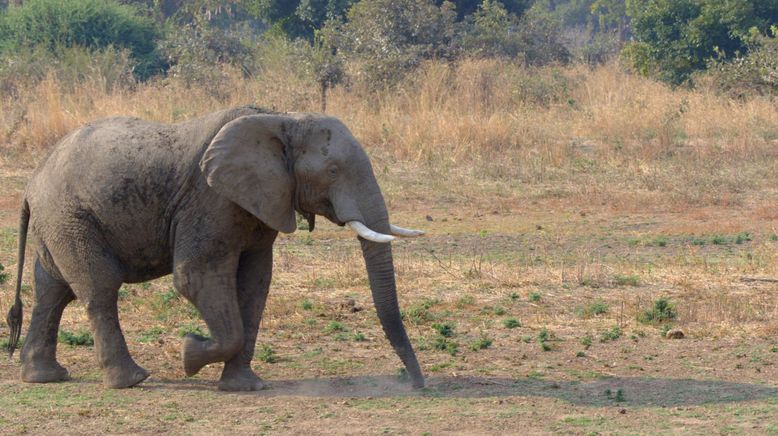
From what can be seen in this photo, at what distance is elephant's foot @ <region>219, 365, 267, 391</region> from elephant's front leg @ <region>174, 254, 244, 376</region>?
0.18m

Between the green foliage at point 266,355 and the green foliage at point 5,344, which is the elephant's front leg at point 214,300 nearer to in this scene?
the green foliage at point 266,355

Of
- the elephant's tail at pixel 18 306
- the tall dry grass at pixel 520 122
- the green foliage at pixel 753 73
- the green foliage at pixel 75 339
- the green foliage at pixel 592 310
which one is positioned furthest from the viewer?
the green foliage at pixel 753 73

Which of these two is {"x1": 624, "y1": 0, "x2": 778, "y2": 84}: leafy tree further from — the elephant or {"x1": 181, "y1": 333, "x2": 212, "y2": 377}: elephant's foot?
{"x1": 181, "y1": 333, "x2": 212, "y2": 377}: elephant's foot

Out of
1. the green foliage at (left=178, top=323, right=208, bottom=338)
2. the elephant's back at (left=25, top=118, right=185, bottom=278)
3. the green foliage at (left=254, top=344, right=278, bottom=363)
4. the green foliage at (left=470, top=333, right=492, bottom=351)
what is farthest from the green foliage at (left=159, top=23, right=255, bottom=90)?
the elephant's back at (left=25, top=118, right=185, bottom=278)

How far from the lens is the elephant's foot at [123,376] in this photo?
730cm

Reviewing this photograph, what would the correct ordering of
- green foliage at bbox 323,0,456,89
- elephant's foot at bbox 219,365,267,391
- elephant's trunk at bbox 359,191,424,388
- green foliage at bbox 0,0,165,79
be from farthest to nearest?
green foliage at bbox 0,0,165,79 < green foliage at bbox 323,0,456,89 < elephant's foot at bbox 219,365,267,391 < elephant's trunk at bbox 359,191,424,388

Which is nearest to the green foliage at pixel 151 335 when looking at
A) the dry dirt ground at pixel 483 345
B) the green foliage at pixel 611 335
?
the dry dirt ground at pixel 483 345

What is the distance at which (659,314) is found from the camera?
29.6ft

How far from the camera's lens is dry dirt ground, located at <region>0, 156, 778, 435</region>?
6.64 meters

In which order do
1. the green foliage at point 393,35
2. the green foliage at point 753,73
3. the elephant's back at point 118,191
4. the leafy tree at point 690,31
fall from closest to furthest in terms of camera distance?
the elephant's back at point 118,191
the green foliage at point 753,73
the green foliage at point 393,35
the leafy tree at point 690,31

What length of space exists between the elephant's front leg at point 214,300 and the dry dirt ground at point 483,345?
0.28m

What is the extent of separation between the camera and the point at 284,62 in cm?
2325

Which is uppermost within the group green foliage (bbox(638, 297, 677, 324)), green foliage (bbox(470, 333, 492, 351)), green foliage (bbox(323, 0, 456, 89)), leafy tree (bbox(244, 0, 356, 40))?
leafy tree (bbox(244, 0, 356, 40))

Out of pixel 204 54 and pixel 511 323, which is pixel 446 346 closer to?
pixel 511 323
